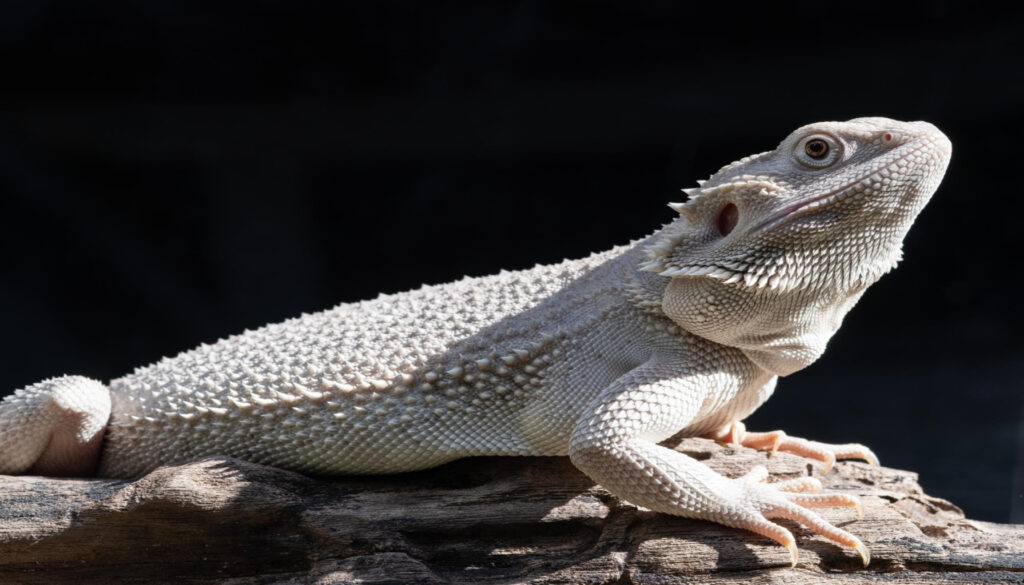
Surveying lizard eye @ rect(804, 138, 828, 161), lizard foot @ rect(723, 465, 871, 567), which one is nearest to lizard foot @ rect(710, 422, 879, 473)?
lizard foot @ rect(723, 465, 871, 567)

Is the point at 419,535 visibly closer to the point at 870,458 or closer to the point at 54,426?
the point at 54,426

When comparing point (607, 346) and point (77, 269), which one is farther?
point (77, 269)

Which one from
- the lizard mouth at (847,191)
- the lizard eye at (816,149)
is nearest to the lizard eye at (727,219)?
the lizard mouth at (847,191)

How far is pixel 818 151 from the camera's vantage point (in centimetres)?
322

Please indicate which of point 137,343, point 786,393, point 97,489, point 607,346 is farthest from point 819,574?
point 137,343

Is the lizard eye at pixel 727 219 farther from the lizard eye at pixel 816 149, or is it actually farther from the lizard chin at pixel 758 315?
the lizard eye at pixel 816 149

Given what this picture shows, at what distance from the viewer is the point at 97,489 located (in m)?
3.66

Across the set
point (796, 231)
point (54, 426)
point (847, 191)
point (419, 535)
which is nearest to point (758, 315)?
point (796, 231)

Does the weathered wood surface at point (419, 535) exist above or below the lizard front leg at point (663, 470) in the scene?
below

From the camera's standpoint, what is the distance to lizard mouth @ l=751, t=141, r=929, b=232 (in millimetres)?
3129

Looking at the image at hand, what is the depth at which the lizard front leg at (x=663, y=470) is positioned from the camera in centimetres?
318

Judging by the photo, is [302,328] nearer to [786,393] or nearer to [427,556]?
[427,556]

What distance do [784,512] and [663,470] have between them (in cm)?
44

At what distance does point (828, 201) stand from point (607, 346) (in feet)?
3.01
